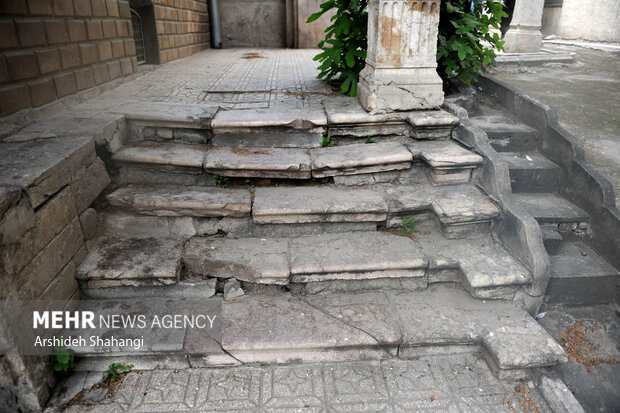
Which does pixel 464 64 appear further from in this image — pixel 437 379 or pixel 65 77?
pixel 65 77

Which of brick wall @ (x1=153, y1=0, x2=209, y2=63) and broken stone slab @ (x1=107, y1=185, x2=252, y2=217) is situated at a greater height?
brick wall @ (x1=153, y1=0, x2=209, y2=63)

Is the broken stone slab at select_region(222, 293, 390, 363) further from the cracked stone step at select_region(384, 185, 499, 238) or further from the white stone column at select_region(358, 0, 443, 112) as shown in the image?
the white stone column at select_region(358, 0, 443, 112)

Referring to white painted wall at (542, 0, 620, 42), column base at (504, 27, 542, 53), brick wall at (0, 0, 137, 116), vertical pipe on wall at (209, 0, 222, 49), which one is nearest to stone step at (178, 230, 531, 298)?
brick wall at (0, 0, 137, 116)

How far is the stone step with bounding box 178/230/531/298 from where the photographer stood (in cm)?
263

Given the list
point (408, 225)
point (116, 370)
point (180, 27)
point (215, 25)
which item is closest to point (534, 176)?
point (408, 225)

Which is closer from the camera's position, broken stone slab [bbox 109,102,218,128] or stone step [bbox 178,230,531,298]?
stone step [bbox 178,230,531,298]

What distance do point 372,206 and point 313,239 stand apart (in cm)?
49

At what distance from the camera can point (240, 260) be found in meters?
2.70

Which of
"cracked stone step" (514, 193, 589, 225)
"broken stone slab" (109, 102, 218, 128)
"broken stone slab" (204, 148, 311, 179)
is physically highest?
"broken stone slab" (109, 102, 218, 128)

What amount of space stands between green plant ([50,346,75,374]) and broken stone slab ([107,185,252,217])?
1044 mm

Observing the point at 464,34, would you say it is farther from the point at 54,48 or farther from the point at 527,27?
the point at 527,27

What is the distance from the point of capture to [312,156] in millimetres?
3309

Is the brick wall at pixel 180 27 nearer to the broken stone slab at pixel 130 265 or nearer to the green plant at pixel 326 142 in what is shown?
the green plant at pixel 326 142

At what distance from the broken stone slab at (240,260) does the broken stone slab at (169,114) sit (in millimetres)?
1118
